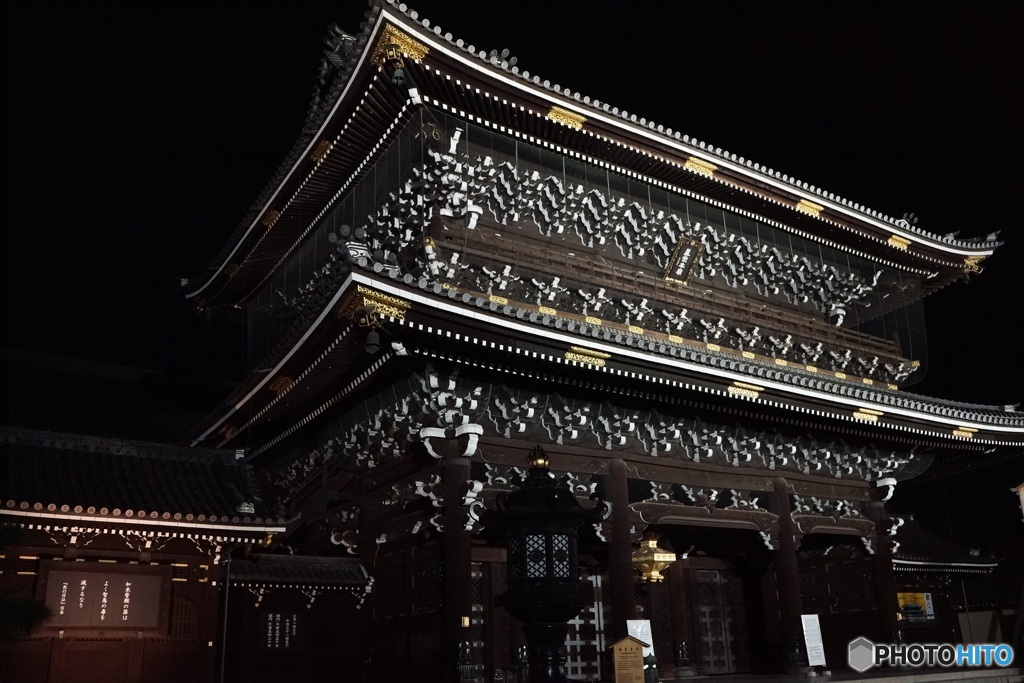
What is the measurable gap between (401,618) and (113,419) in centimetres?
1252

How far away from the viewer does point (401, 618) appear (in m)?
14.4

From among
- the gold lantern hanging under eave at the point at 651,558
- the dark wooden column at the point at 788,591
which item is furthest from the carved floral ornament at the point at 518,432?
the gold lantern hanging under eave at the point at 651,558

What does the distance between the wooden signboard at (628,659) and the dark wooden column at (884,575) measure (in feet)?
29.8

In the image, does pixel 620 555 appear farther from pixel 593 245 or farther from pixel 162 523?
pixel 162 523

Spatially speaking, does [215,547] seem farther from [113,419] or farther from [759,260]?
[759,260]

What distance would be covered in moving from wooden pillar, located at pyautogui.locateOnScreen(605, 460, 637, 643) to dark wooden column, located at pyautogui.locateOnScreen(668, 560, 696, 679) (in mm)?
4312

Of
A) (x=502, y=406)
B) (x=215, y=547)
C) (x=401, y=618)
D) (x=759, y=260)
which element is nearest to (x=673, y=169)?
(x=759, y=260)

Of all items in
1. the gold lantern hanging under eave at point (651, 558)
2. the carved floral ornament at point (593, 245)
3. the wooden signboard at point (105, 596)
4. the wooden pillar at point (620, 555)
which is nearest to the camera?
the wooden signboard at point (105, 596)

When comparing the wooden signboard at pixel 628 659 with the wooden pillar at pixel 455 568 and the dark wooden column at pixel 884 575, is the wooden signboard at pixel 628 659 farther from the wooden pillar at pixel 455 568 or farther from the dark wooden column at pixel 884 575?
the dark wooden column at pixel 884 575

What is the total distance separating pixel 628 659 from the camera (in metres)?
11.3

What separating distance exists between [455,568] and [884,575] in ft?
35.7

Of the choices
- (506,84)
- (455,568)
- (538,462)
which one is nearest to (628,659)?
(455,568)

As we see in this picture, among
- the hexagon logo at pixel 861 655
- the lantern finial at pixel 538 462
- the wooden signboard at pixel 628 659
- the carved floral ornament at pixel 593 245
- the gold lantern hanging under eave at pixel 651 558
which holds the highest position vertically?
the carved floral ornament at pixel 593 245

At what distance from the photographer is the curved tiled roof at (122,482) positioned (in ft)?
41.5
